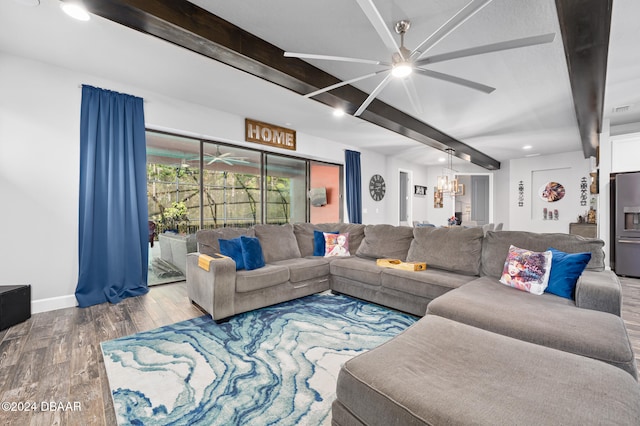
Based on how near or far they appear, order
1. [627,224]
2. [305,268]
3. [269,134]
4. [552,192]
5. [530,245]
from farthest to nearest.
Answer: [552,192], [269,134], [627,224], [305,268], [530,245]

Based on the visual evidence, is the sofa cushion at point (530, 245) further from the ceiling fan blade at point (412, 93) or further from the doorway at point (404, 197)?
the doorway at point (404, 197)

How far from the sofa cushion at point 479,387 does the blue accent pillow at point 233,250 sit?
6.84ft

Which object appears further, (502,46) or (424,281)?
(424,281)

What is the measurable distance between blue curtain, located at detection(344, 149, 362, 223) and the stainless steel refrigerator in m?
4.45

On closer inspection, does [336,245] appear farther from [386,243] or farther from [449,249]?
[449,249]

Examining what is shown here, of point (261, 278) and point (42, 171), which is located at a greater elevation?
point (42, 171)

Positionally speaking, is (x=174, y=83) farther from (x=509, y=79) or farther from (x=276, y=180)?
(x=509, y=79)

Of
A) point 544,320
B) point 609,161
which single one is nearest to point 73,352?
point 544,320

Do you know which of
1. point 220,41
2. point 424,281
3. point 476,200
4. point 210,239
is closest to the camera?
point 220,41

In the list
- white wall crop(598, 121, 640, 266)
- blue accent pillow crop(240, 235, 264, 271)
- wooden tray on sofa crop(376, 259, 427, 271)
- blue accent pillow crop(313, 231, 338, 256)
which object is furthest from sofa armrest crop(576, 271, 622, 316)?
white wall crop(598, 121, 640, 266)

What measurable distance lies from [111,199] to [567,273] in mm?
4584

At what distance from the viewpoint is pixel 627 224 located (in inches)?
182

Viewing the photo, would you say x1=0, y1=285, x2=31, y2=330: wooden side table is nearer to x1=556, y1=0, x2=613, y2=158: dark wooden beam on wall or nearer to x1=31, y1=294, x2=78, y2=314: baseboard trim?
x1=31, y1=294, x2=78, y2=314: baseboard trim

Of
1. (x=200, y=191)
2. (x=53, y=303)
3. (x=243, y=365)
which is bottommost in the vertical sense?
(x=243, y=365)
